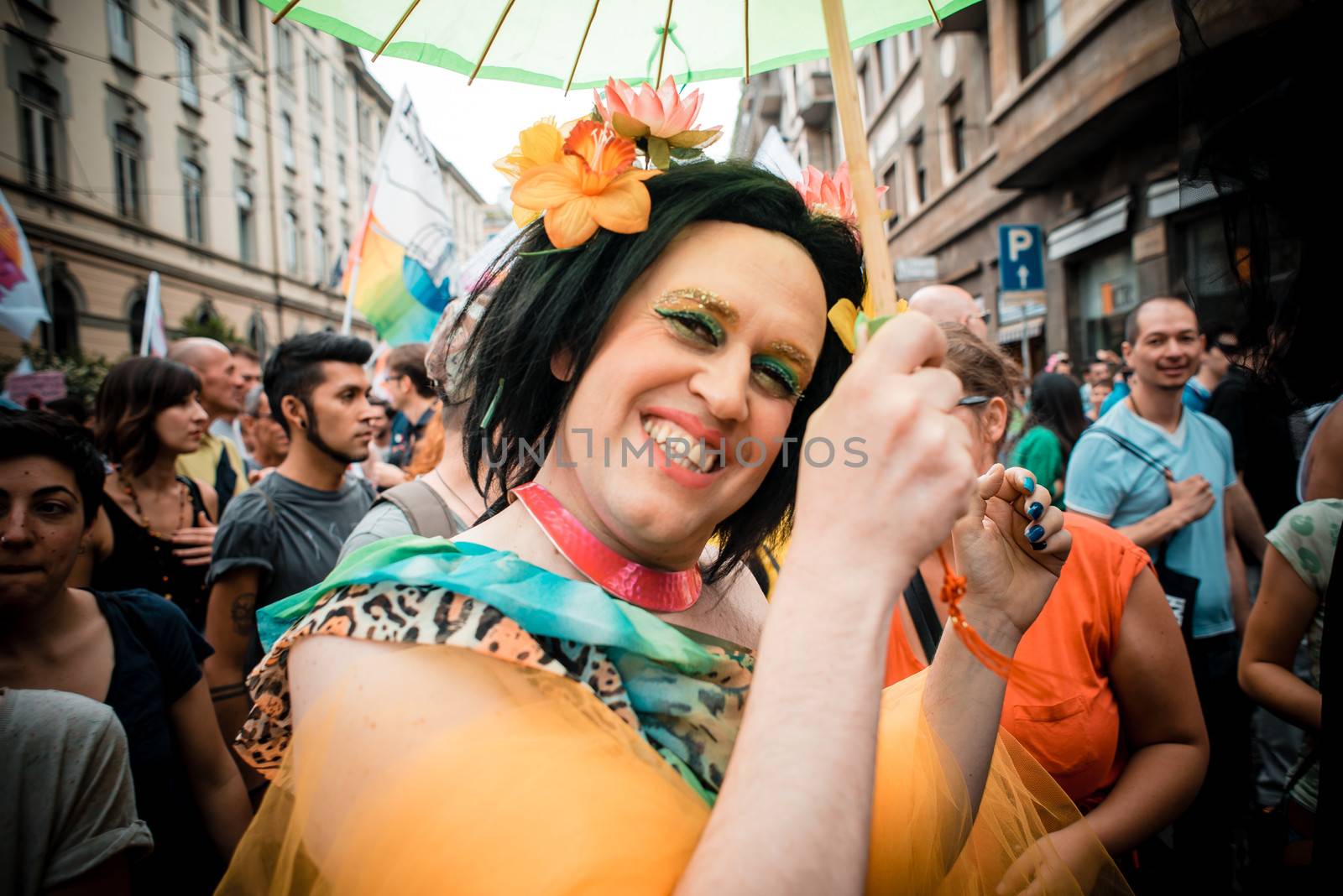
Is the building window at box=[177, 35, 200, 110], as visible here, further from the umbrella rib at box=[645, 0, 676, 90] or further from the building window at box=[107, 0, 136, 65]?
the umbrella rib at box=[645, 0, 676, 90]

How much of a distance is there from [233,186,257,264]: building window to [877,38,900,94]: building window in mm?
19642

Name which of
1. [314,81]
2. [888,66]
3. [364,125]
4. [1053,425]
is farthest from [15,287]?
[364,125]

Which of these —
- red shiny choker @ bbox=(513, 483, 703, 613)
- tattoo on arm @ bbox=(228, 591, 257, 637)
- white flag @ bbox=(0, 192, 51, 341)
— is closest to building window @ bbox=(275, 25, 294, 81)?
white flag @ bbox=(0, 192, 51, 341)

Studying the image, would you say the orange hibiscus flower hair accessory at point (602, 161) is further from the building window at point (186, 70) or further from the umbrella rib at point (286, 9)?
the building window at point (186, 70)

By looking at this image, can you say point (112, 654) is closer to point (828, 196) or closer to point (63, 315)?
point (828, 196)

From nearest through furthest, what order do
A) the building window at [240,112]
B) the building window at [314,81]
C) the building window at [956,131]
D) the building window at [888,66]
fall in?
the building window at [956,131] < the building window at [888,66] < the building window at [240,112] < the building window at [314,81]

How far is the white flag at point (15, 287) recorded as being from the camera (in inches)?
182

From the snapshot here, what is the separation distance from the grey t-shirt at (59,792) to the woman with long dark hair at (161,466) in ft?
6.00

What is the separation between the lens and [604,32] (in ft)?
4.42

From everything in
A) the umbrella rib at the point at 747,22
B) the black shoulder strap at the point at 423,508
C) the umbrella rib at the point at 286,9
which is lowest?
the black shoulder strap at the point at 423,508

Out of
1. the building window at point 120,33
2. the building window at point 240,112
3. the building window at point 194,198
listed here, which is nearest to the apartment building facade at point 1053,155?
the building window at point 120,33

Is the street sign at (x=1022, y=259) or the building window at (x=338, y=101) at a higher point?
the building window at (x=338, y=101)

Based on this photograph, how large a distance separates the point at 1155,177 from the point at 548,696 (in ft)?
36.7

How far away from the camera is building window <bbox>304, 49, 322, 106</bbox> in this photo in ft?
86.6
